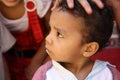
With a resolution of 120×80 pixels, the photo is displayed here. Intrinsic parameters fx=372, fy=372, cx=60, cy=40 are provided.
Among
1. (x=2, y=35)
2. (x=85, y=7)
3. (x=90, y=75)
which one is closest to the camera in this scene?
(x=85, y=7)

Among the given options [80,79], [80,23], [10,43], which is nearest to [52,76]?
[80,79]

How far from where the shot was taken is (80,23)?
126 cm

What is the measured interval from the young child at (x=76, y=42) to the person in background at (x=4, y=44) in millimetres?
475

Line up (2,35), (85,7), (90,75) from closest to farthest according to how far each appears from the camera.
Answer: (85,7), (90,75), (2,35)

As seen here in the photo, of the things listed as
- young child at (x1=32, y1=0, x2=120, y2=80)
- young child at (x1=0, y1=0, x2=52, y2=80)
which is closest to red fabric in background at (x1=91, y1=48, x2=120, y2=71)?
young child at (x1=0, y1=0, x2=52, y2=80)

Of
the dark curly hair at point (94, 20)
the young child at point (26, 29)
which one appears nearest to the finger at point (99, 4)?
the dark curly hair at point (94, 20)

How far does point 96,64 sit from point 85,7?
A: 0.81ft

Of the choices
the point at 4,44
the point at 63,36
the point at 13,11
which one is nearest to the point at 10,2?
the point at 13,11

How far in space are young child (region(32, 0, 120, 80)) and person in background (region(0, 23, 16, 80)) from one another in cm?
47

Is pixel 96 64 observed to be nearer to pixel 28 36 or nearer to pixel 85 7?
pixel 85 7

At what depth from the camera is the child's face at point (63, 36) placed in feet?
4.17

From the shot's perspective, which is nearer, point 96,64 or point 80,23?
point 80,23

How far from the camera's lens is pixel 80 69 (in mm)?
1380

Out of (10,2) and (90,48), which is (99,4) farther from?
(10,2)
